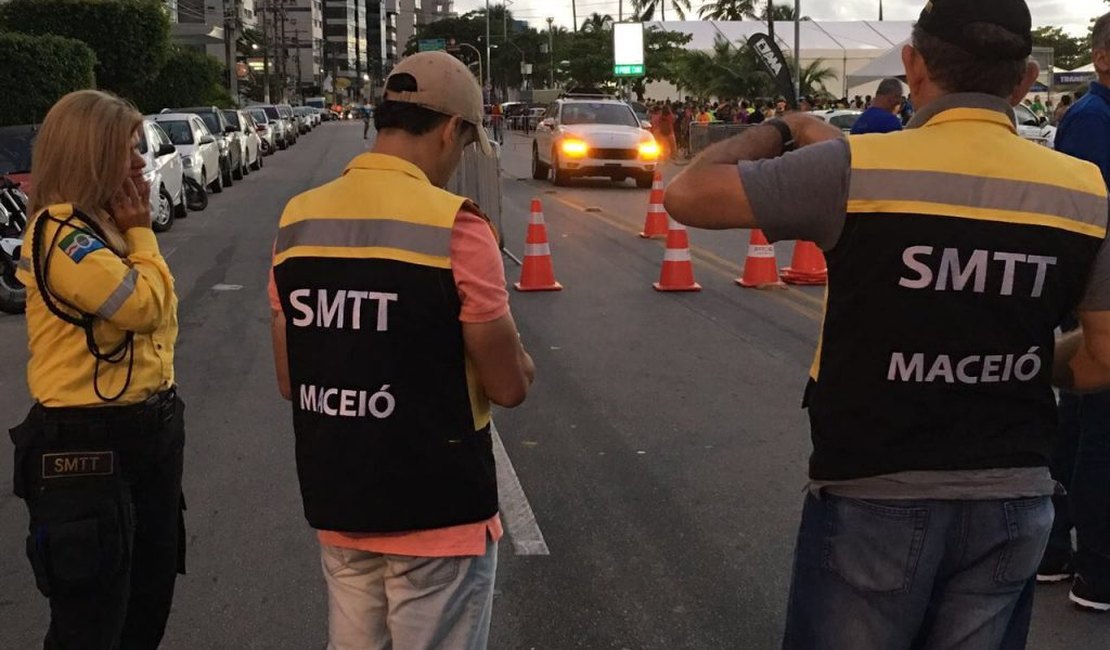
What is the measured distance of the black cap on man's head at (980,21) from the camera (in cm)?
205

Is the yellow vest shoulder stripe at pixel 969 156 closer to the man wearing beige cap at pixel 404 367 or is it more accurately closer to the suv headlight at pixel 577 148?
the man wearing beige cap at pixel 404 367

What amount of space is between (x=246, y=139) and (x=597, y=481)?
24846 mm

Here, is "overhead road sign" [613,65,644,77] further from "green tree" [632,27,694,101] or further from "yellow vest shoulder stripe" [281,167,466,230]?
"yellow vest shoulder stripe" [281,167,466,230]

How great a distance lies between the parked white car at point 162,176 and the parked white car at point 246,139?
9576 millimetres

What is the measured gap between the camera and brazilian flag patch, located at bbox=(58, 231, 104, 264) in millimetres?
2701

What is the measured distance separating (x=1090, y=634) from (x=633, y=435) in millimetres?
2768

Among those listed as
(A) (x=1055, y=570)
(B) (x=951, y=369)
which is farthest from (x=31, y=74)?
(B) (x=951, y=369)

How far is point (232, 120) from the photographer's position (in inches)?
1091

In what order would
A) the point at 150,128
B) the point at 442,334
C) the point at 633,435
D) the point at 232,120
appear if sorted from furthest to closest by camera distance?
the point at 232,120 < the point at 150,128 < the point at 633,435 < the point at 442,334

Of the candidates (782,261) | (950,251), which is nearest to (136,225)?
(950,251)

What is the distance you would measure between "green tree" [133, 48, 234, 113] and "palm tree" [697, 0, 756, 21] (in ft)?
147

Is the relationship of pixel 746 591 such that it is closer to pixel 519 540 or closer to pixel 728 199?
pixel 519 540

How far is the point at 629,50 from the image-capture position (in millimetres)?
53500

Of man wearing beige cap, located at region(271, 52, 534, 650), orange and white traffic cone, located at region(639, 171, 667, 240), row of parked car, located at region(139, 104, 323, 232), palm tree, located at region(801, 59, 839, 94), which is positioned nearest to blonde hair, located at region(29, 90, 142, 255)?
man wearing beige cap, located at region(271, 52, 534, 650)
